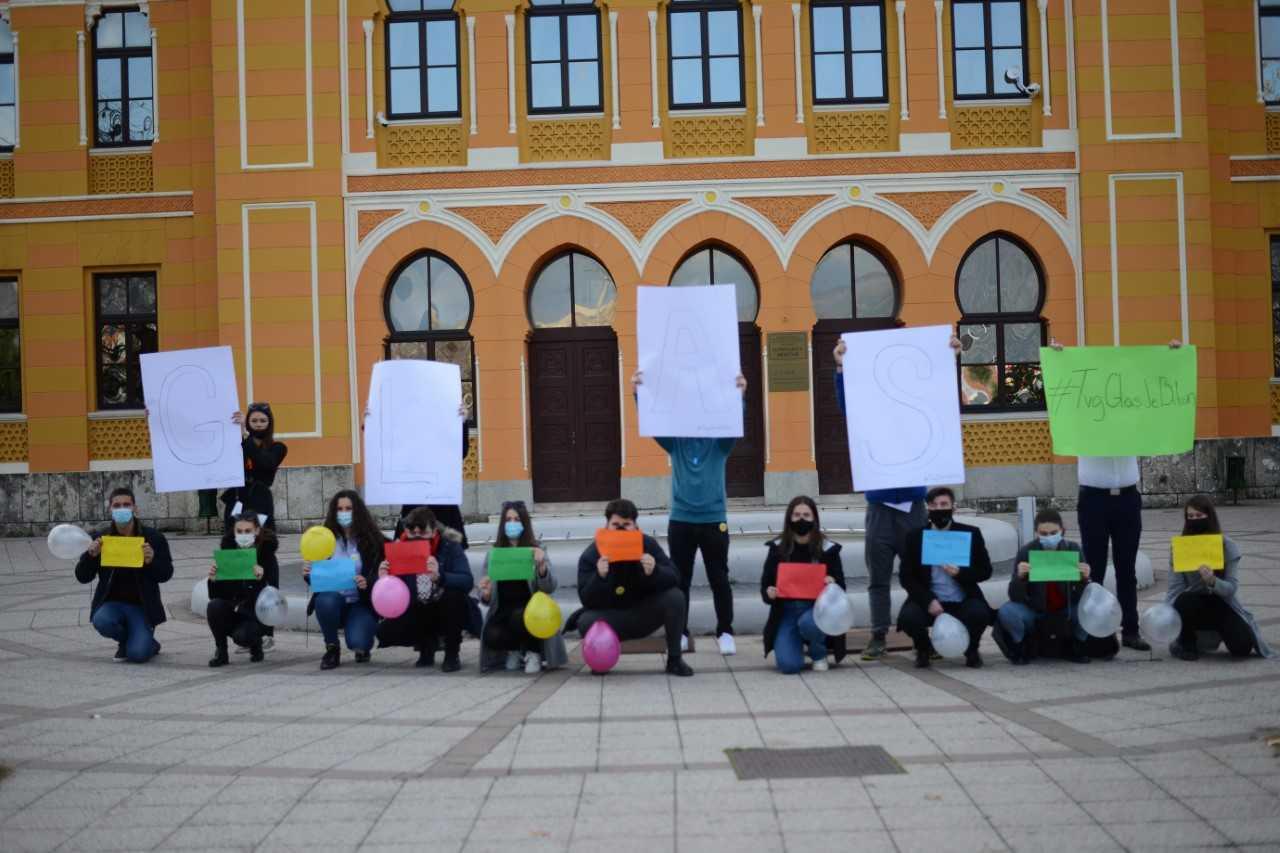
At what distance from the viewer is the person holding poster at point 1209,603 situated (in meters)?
9.62

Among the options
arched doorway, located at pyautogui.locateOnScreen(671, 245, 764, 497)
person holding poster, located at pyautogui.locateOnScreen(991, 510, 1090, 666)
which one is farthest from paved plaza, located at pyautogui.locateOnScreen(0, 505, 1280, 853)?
arched doorway, located at pyautogui.locateOnScreen(671, 245, 764, 497)

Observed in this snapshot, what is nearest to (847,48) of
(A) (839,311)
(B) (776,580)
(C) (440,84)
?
(A) (839,311)

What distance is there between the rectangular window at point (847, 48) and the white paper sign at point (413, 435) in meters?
14.2

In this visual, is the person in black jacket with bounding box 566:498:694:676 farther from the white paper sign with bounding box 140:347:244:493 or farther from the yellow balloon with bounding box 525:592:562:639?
the white paper sign with bounding box 140:347:244:493

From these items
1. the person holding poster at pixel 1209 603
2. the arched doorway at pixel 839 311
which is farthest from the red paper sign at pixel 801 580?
the arched doorway at pixel 839 311

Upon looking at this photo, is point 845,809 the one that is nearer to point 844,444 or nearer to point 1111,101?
point 844,444

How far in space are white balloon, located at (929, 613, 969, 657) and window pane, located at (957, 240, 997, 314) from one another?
1475cm

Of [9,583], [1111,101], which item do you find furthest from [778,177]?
[9,583]

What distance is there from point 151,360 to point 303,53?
43.0ft

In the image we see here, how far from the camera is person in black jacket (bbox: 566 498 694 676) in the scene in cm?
990

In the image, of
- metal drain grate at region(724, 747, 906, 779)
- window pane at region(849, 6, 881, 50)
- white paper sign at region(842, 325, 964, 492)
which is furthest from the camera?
window pane at region(849, 6, 881, 50)

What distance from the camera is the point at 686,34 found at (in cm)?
2358

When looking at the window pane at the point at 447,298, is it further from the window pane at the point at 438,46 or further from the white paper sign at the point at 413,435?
the white paper sign at the point at 413,435

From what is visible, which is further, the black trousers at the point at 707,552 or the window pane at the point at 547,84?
the window pane at the point at 547,84
